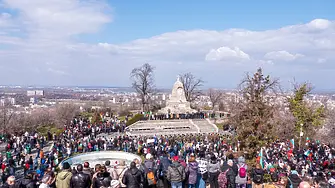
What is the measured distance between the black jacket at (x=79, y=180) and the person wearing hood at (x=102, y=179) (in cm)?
20

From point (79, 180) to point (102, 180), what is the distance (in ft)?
1.83

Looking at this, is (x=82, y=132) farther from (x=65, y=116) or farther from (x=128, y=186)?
(x=128, y=186)

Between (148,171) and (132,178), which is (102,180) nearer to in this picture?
(132,178)

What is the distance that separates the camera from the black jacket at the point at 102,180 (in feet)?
21.0

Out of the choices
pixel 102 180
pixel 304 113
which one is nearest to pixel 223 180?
pixel 102 180

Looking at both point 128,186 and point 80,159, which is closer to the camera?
point 128,186

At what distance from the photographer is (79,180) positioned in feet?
21.2

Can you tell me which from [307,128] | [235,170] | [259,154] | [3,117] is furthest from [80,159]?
[307,128]

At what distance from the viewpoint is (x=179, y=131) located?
28.8m

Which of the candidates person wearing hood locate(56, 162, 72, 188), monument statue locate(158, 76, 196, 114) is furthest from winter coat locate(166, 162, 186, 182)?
monument statue locate(158, 76, 196, 114)

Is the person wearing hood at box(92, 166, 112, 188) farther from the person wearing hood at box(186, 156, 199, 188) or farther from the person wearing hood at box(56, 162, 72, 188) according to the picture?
the person wearing hood at box(186, 156, 199, 188)

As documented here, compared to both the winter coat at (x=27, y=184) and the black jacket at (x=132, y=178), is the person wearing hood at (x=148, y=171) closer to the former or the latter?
the black jacket at (x=132, y=178)

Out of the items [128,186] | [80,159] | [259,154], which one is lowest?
[80,159]

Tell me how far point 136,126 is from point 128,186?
24.0 m
